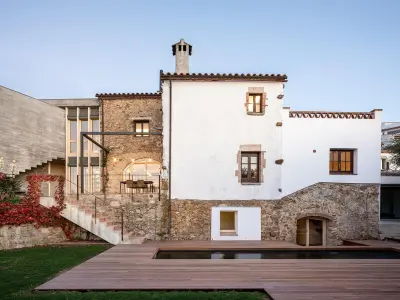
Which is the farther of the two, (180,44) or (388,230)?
(180,44)

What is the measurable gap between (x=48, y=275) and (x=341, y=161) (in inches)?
478

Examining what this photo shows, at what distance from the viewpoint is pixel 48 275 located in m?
6.27

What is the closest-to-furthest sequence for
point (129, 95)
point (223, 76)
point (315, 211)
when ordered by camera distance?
point (223, 76), point (315, 211), point (129, 95)

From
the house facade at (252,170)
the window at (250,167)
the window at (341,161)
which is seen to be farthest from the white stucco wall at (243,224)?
the window at (341,161)

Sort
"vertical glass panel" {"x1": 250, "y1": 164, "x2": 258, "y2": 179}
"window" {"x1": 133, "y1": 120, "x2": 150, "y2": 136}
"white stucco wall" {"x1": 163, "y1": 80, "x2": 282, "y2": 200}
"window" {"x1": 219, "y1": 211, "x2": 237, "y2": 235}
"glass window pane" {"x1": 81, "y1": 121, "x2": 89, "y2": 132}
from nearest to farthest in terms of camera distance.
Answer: "white stucco wall" {"x1": 163, "y1": 80, "x2": 282, "y2": 200}, "vertical glass panel" {"x1": 250, "y1": 164, "x2": 258, "y2": 179}, "window" {"x1": 219, "y1": 211, "x2": 237, "y2": 235}, "window" {"x1": 133, "y1": 120, "x2": 150, "y2": 136}, "glass window pane" {"x1": 81, "y1": 121, "x2": 89, "y2": 132}

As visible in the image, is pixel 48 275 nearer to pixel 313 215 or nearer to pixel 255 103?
pixel 255 103

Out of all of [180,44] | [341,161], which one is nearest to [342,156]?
[341,161]

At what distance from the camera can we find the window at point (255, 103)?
12.0m

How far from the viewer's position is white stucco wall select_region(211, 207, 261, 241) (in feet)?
38.1

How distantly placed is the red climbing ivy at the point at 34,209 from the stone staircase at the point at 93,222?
0.21 metres

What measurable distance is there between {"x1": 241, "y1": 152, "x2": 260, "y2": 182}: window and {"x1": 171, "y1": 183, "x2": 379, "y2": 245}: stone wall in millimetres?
1042

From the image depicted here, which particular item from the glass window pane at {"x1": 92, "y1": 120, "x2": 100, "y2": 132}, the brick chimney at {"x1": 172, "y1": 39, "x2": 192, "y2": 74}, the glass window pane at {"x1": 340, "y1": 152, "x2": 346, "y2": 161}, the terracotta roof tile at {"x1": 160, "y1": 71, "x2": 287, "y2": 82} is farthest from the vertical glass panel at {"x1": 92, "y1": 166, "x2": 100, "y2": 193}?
the glass window pane at {"x1": 340, "y1": 152, "x2": 346, "y2": 161}

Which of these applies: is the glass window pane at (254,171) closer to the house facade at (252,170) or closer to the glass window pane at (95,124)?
the house facade at (252,170)

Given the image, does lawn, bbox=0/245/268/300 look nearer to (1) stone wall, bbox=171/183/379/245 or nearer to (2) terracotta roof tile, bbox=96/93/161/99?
(1) stone wall, bbox=171/183/379/245
